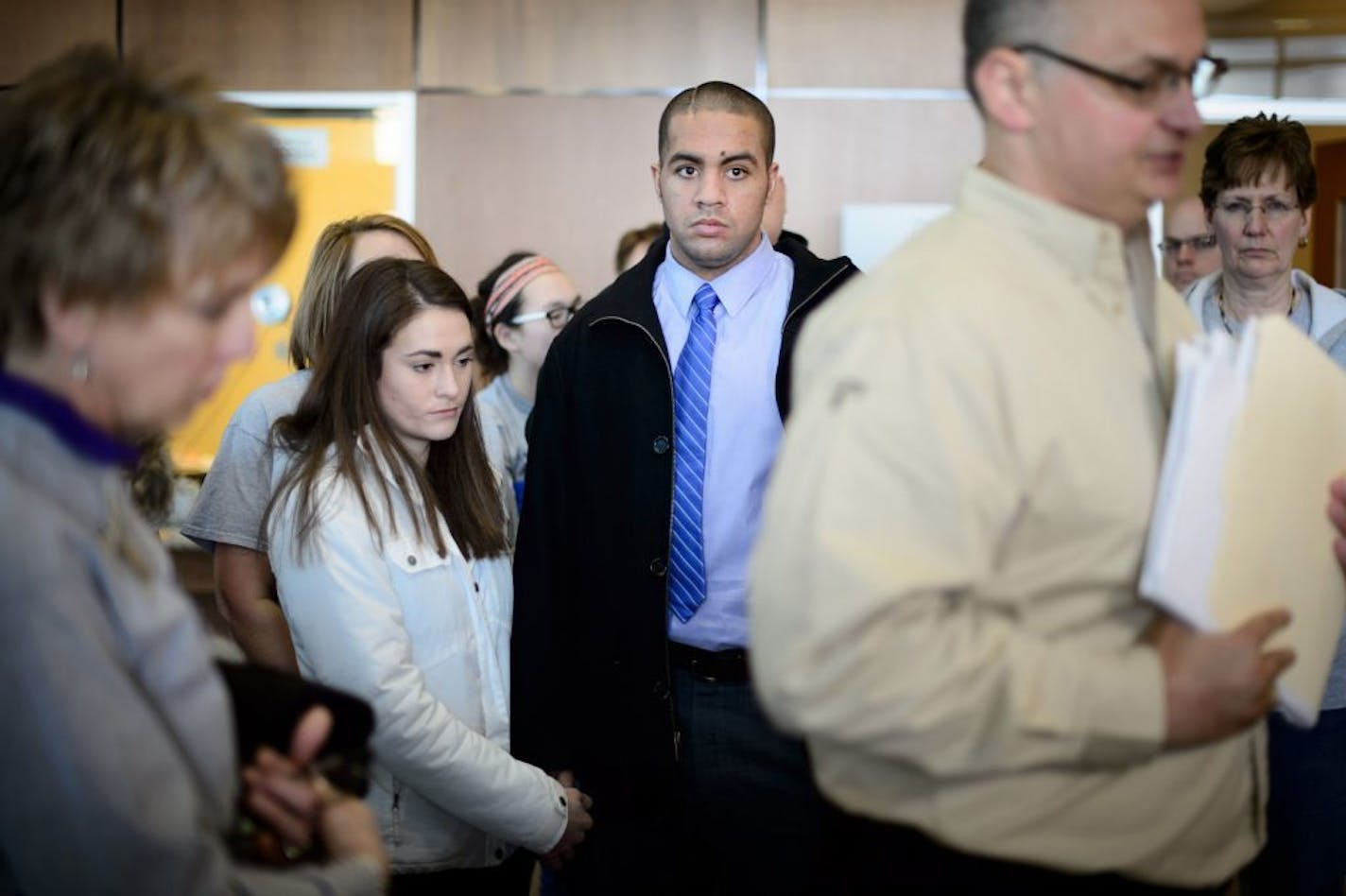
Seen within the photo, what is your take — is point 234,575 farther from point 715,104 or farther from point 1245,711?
point 1245,711

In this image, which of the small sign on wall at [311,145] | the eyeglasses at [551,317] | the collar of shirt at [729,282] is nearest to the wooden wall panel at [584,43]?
the small sign on wall at [311,145]

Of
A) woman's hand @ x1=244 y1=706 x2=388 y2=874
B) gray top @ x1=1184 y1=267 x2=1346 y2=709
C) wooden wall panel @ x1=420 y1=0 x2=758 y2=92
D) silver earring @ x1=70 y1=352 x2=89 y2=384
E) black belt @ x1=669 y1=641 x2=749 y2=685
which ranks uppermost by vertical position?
wooden wall panel @ x1=420 y1=0 x2=758 y2=92

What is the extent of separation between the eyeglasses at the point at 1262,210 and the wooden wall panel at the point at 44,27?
4.64 meters

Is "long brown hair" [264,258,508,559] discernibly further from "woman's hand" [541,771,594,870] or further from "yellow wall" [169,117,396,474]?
"yellow wall" [169,117,396,474]

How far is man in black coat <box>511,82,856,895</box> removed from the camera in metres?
2.31

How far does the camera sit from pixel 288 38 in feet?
18.2

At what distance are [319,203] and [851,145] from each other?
2221mm

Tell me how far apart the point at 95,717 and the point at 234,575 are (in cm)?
152

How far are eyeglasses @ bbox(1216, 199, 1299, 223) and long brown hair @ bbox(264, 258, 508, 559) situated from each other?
5.18 feet

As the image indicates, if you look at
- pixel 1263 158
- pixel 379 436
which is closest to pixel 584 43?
pixel 1263 158

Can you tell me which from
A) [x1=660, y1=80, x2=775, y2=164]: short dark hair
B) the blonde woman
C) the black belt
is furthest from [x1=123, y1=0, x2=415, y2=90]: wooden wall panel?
the black belt

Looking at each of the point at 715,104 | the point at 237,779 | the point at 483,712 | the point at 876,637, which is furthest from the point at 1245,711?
the point at 715,104

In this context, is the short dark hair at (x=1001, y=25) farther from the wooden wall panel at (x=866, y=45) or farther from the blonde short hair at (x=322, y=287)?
the wooden wall panel at (x=866, y=45)

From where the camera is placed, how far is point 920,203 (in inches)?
213
